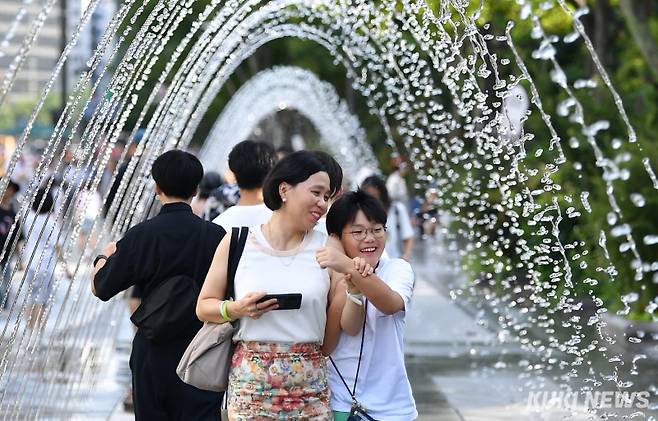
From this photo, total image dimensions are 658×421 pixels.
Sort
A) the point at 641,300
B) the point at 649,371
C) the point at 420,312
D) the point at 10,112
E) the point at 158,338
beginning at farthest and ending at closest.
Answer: the point at 10,112 < the point at 420,312 < the point at 641,300 < the point at 649,371 < the point at 158,338

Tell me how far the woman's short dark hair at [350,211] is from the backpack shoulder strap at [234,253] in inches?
16.5

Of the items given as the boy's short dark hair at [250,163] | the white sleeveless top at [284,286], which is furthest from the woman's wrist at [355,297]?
the boy's short dark hair at [250,163]

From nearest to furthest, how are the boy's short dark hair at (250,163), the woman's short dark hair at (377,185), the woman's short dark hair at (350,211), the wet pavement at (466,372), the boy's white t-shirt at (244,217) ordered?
the woman's short dark hair at (350,211)
the boy's white t-shirt at (244,217)
the boy's short dark hair at (250,163)
the wet pavement at (466,372)
the woman's short dark hair at (377,185)

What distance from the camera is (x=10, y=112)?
147 meters

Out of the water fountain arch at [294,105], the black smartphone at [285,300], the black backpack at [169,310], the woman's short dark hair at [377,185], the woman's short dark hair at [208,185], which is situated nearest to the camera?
the black smartphone at [285,300]

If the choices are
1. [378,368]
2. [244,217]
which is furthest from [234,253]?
[244,217]

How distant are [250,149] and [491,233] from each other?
11158 mm

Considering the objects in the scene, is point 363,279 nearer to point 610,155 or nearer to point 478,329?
point 478,329

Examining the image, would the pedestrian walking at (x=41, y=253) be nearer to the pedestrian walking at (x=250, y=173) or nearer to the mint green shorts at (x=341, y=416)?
the pedestrian walking at (x=250, y=173)

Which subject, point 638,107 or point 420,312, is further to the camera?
point 638,107

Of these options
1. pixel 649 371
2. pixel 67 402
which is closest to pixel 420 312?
pixel 649 371

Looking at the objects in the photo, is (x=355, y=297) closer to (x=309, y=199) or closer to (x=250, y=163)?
(x=309, y=199)

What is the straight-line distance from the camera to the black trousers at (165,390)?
19.1ft

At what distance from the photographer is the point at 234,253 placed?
4.90 meters
